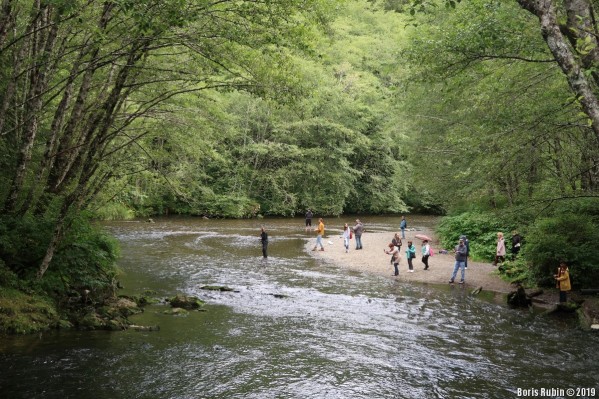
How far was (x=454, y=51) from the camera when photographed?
9852 mm

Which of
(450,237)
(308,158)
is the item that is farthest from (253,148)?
(450,237)

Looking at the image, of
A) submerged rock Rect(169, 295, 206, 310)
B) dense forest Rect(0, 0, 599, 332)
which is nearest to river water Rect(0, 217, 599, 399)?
submerged rock Rect(169, 295, 206, 310)

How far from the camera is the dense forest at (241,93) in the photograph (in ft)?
28.7

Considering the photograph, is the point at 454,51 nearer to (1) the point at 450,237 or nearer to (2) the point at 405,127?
(1) the point at 450,237

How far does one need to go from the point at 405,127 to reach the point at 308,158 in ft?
61.6

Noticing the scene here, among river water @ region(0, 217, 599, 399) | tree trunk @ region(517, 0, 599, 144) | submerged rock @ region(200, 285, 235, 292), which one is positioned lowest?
river water @ region(0, 217, 599, 399)

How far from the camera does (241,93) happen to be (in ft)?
55.8

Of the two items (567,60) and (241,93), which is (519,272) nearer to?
(241,93)

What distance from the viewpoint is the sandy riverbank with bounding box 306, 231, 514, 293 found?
18.0 m

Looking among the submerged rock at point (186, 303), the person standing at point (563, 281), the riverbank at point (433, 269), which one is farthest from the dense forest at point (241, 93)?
the submerged rock at point (186, 303)

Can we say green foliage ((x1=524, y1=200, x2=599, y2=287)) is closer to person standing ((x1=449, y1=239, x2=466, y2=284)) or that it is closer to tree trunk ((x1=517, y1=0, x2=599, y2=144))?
person standing ((x1=449, y1=239, x2=466, y2=284))

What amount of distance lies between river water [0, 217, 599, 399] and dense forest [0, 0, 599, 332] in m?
2.66

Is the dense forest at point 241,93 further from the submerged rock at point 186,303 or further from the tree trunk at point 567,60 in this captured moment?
the submerged rock at point 186,303

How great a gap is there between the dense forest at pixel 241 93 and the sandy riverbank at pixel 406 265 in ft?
3.68
